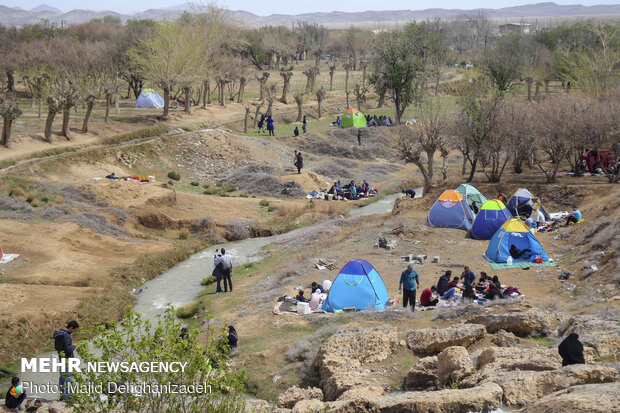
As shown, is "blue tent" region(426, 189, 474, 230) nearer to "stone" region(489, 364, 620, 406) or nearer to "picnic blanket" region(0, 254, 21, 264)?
"stone" region(489, 364, 620, 406)

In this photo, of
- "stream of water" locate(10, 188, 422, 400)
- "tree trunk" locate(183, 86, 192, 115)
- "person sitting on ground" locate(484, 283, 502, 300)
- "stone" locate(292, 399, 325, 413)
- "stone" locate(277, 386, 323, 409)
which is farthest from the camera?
"tree trunk" locate(183, 86, 192, 115)

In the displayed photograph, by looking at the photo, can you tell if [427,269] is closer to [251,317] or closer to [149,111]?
[251,317]

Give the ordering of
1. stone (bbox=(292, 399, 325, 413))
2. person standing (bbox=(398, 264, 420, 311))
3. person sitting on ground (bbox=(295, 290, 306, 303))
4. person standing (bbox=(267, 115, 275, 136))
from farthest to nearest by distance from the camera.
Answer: person standing (bbox=(267, 115, 275, 136)) < person sitting on ground (bbox=(295, 290, 306, 303)) < person standing (bbox=(398, 264, 420, 311)) < stone (bbox=(292, 399, 325, 413))

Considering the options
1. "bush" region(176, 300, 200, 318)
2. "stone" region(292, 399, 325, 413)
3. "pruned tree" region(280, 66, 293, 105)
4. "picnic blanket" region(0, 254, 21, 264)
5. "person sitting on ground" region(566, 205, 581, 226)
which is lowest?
"bush" region(176, 300, 200, 318)

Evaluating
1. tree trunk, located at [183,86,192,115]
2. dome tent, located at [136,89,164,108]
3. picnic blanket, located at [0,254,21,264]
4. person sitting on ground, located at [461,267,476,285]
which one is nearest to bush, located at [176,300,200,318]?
picnic blanket, located at [0,254,21,264]

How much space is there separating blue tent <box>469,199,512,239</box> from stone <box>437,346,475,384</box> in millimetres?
14143

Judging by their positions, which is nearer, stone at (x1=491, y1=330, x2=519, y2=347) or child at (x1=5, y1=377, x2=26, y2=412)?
child at (x1=5, y1=377, x2=26, y2=412)

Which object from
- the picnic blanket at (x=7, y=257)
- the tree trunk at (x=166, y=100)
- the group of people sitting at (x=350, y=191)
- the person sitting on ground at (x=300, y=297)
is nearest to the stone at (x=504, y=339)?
the person sitting on ground at (x=300, y=297)

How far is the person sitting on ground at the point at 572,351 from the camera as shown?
38.4 feet

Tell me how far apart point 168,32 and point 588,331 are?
153 ft

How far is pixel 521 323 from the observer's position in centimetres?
1518

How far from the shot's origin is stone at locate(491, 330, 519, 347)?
574 inches

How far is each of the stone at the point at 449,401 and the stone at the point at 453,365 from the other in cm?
148

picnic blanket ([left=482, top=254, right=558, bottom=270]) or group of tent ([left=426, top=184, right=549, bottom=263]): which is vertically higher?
group of tent ([left=426, top=184, right=549, bottom=263])
